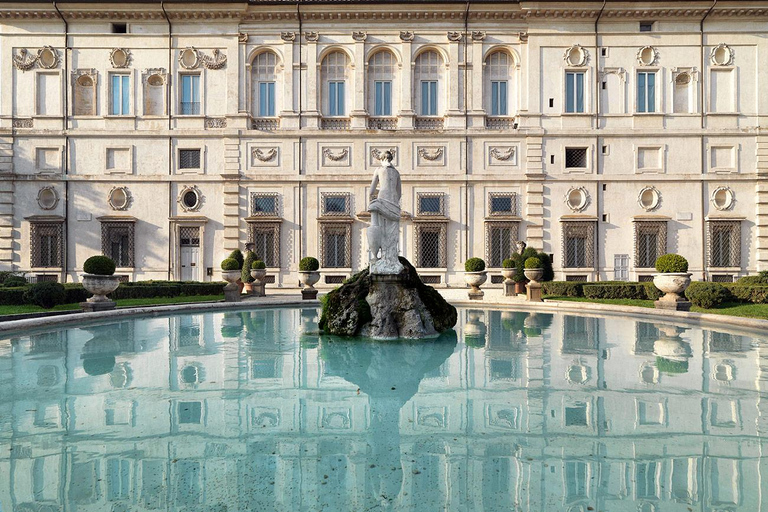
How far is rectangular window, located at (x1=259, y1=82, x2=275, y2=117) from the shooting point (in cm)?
2405

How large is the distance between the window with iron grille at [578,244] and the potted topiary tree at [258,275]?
14979 mm

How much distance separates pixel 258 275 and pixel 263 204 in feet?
17.7

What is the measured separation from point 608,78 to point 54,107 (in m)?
28.8

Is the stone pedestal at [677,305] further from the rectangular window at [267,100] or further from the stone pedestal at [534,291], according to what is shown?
the rectangular window at [267,100]

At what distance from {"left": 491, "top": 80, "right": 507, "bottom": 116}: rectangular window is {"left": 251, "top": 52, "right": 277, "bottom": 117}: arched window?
455 inches

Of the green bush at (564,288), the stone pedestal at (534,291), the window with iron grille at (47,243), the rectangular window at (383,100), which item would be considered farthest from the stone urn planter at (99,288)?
the rectangular window at (383,100)

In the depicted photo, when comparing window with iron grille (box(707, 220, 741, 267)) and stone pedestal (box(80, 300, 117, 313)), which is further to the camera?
window with iron grille (box(707, 220, 741, 267))

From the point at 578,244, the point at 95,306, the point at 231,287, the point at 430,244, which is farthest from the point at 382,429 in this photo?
the point at 578,244

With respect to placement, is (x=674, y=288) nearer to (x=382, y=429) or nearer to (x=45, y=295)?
(x=382, y=429)

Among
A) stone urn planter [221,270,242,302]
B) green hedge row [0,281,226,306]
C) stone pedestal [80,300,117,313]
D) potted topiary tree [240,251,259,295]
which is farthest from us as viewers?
potted topiary tree [240,251,259,295]

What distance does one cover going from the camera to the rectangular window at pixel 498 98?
2397cm

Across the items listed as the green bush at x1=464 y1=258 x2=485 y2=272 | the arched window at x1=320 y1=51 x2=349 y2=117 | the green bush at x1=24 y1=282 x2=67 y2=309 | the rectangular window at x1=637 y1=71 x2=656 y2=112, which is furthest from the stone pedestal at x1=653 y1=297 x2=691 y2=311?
the arched window at x1=320 y1=51 x2=349 y2=117

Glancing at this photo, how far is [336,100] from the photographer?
2417 centimetres

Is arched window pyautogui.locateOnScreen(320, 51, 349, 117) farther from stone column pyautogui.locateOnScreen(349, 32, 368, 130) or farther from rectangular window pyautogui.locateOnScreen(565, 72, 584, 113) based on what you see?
rectangular window pyautogui.locateOnScreen(565, 72, 584, 113)
